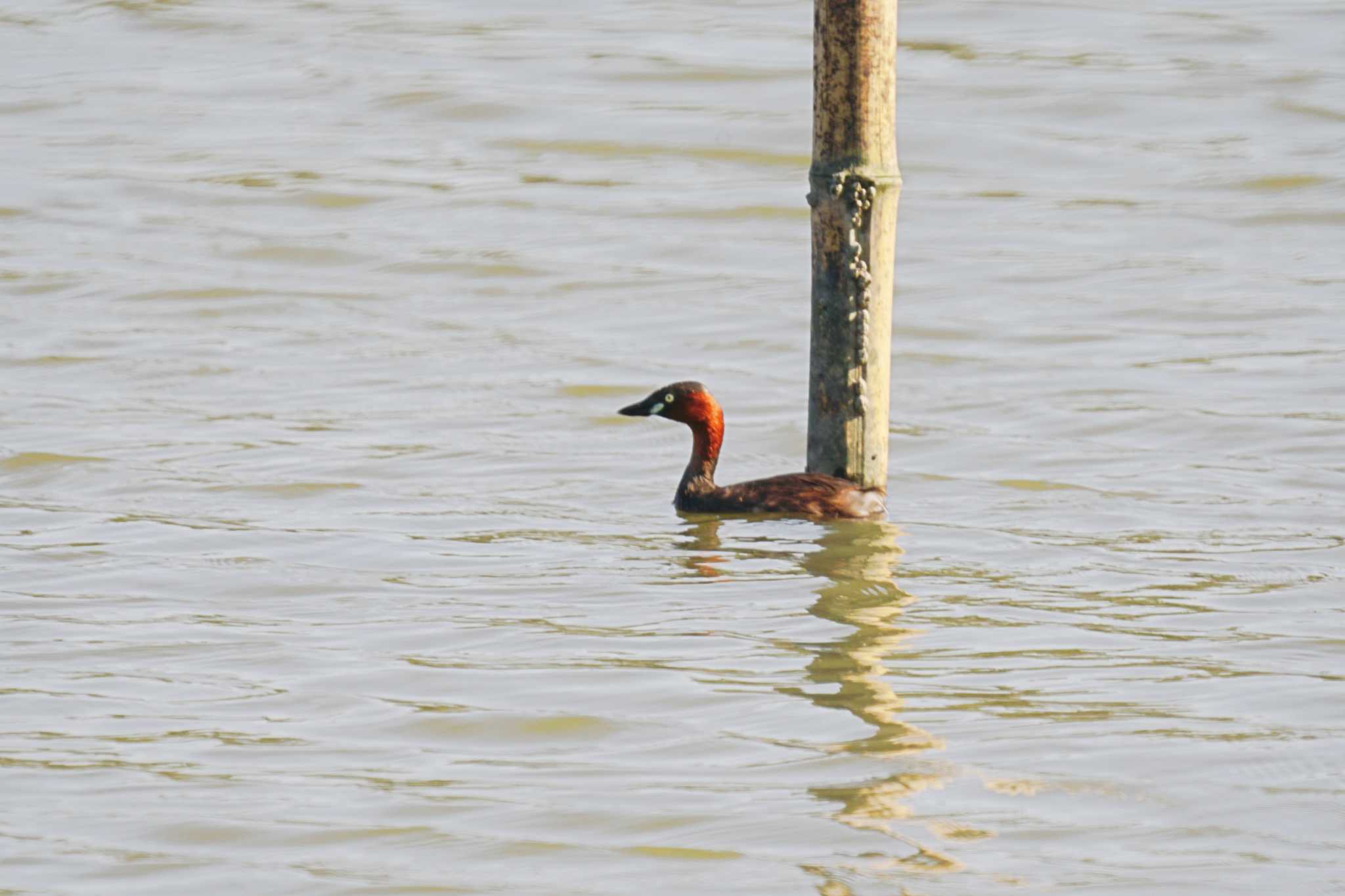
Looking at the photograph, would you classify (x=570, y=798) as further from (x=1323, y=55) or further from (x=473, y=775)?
(x=1323, y=55)

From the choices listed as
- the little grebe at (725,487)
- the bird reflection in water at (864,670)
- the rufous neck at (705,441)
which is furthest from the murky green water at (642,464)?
the rufous neck at (705,441)

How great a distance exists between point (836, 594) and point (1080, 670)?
4.14 feet

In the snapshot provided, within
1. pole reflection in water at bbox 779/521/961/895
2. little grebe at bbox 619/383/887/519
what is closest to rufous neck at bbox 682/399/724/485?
little grebe at bbox 619/383/887/519

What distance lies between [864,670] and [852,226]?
2.13m

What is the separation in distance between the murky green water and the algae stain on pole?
0.52m

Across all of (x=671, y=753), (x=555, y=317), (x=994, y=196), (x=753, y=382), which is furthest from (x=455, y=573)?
(x=994, y=196)

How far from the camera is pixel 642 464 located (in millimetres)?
11344

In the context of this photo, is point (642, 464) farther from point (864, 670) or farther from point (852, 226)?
point (864, 670)

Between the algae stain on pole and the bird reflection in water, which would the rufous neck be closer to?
the bird reflection in water

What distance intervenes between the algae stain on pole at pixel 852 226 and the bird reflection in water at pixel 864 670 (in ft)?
1.20

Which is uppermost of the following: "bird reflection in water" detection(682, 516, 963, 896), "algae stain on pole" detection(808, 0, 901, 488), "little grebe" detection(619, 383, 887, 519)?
"algae stain on pole" detection(808, 0, 901, 488)

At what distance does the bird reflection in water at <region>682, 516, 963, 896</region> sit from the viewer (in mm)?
5653

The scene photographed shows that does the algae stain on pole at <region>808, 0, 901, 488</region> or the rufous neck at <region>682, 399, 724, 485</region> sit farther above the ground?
the algae stain on pole at <region>808, 0, 901, 488</region>

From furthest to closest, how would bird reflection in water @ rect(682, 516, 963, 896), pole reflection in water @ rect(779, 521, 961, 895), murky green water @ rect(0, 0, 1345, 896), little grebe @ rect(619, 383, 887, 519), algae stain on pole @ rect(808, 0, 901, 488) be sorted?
little grebe @ rect(619, 383, 887, 519) < algae stain on pole @ rect(808, 0, 901, 488) < murky green water @ rect(0, 0, 1345, 896) < pole reflection in water @ rect(779, 521, 961, 895) < bird reflection in water @ rect(682, 516, 963, 896)
